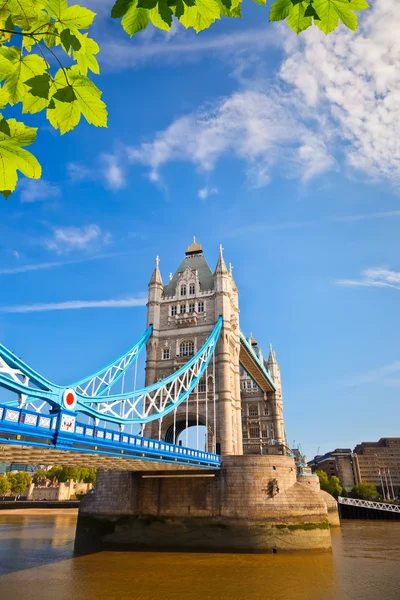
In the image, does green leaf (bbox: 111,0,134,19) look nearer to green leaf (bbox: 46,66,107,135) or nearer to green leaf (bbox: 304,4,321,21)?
green leaf (bbox: 46,66,107,135)

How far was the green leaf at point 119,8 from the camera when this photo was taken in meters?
2.14

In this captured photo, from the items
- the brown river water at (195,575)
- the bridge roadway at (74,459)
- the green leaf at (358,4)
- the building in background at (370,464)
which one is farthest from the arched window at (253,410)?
the building in background at (370,464)

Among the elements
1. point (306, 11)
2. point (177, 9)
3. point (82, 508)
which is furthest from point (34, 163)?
point (82, 508)

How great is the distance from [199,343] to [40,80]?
121ft

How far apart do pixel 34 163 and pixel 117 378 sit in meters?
32.9

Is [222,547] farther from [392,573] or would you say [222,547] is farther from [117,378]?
[117,378]

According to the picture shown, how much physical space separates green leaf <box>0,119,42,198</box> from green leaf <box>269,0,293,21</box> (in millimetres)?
1634

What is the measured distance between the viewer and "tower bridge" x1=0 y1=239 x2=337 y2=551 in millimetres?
17250

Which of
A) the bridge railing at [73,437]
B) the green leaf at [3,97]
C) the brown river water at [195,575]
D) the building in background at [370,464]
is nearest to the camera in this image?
→ the green leaf at [3,97]

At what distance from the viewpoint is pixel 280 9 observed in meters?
2.51

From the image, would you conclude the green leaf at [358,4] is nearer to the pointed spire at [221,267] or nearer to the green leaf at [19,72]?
the green leaf at [19,72]

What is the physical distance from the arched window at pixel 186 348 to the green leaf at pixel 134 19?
36.5 m

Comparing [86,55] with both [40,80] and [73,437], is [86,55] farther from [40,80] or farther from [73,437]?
[73,437]

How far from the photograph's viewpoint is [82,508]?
29.8 meters
